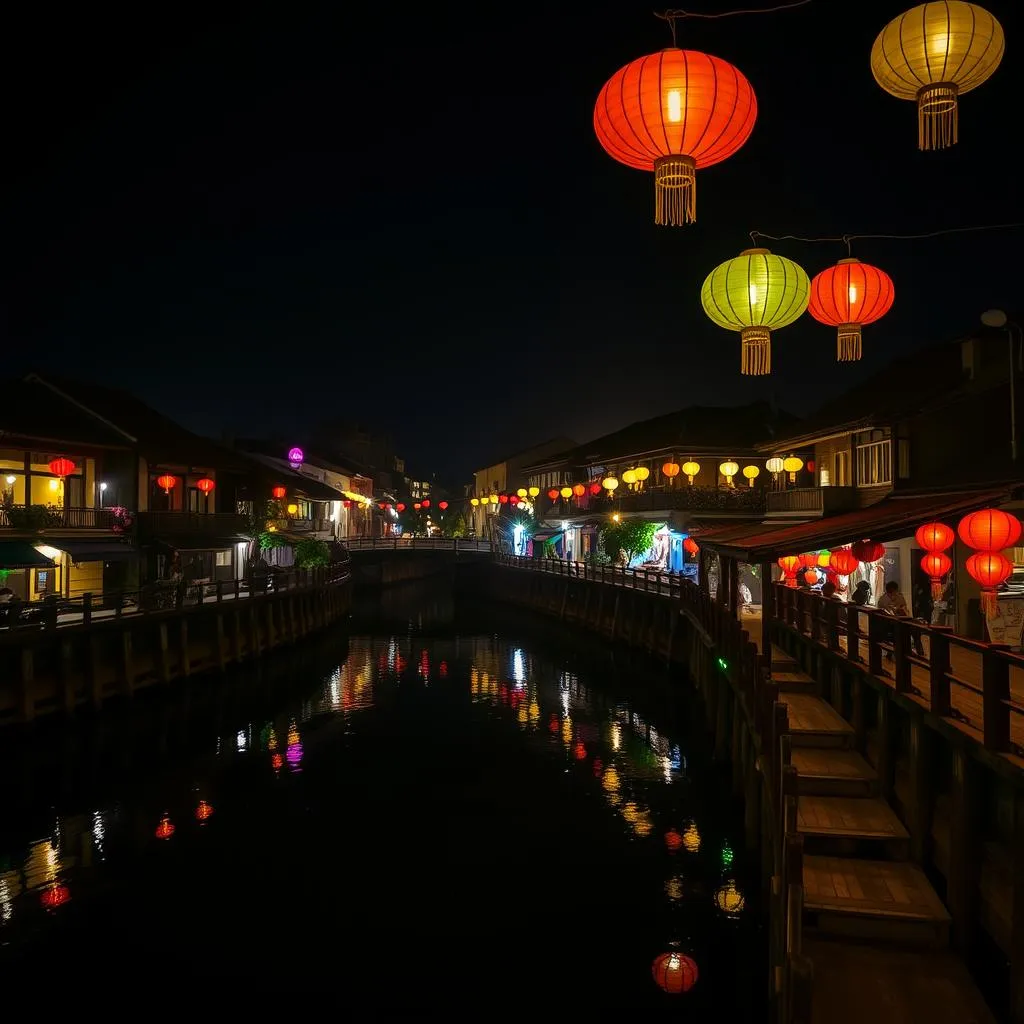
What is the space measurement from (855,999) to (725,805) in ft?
27.7

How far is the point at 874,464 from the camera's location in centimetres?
2466

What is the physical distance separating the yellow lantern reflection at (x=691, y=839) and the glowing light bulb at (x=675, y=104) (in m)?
10.5

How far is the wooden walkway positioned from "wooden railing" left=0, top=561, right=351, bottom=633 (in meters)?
16.8

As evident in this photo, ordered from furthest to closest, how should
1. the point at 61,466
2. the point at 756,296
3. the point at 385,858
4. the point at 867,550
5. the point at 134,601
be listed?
the point at 61,466 → the point at 134,601 → the point at 867,550 → the point at 385,858 → the point at 756,296

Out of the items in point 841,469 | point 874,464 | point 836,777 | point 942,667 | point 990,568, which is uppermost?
point 841,469

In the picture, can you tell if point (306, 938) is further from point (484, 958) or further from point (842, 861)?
point (842, 861)

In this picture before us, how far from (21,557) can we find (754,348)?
2133 cm

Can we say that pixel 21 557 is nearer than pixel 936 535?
No

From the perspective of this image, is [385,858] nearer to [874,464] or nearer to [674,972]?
[674,972]

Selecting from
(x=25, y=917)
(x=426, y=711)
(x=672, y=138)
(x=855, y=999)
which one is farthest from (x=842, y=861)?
(x=426, y=711)

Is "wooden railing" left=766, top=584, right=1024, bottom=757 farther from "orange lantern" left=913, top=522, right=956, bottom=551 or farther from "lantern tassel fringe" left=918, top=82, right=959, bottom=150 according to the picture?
"lantern tassel fringe" left=918, top=82, right=959, bottom=150

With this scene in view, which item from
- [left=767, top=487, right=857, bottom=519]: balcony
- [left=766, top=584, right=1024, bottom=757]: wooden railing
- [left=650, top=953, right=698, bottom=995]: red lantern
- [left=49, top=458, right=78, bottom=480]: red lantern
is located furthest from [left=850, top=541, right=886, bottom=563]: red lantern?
[left=49, top=458, right=78, bottom=480]: red lantern

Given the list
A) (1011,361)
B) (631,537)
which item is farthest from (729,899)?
(631,537)

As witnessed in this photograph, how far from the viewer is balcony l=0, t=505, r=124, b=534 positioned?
2430 cm
